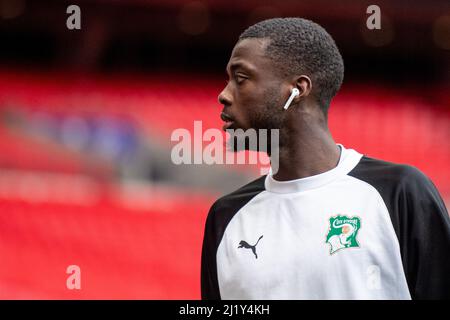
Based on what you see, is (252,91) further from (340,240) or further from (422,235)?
(422,235)

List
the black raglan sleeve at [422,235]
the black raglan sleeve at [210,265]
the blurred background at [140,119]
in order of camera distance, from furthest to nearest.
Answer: the blurred background at [140,119] < the black raglan sleeve at [210,265] < the black raglan sleeve at [422,235]

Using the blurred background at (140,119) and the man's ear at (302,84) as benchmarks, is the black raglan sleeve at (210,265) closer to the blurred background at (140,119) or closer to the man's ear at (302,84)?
the man's ear at (302,84)

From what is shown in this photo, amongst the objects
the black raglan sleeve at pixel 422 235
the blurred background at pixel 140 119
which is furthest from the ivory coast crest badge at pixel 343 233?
the blurred background at pixel 140 119

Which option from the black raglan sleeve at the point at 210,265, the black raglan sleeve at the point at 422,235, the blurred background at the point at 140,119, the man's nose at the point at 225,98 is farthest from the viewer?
the blurred background at the point at 140,119

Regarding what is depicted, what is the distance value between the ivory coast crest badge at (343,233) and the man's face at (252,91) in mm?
400

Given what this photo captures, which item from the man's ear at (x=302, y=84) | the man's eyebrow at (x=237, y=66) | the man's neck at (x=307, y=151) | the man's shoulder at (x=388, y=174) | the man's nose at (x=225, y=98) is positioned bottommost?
the man's shoulder at (x=388, y=174)

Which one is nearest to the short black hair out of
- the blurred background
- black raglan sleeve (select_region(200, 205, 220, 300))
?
black raglan sleeve (select_region(200, 205, 220, 300))

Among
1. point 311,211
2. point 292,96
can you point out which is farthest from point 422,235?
point 292,96

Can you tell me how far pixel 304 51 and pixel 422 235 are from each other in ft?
2.35

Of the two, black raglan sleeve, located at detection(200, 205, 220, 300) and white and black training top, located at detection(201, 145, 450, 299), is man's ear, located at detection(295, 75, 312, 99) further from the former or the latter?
black raglan sleeve, located at detection(200, 205, 220, 300)

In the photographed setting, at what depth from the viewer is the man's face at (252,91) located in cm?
240

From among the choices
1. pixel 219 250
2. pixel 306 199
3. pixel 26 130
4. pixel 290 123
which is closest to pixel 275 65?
pixel 290 123

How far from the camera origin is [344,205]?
2.38m

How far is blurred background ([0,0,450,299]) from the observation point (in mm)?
8070
